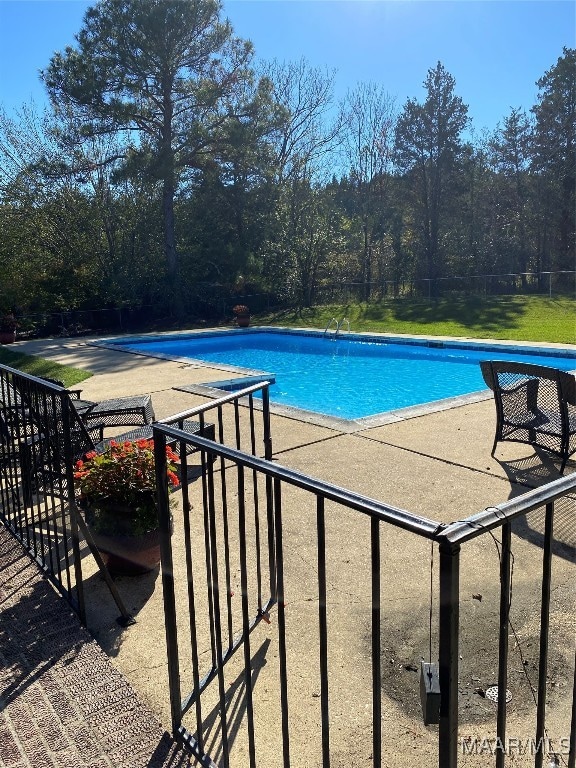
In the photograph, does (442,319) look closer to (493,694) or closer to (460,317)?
(460,317)

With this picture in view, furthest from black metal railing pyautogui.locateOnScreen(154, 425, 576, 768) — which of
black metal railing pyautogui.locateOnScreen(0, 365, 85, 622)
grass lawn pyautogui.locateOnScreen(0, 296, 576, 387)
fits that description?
grass lawn pyautogui.locateOnScreen(0, 296, 576, 387)

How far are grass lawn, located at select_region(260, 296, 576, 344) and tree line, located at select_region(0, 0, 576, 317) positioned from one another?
1990 mm

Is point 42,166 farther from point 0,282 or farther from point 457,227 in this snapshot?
point 457,227

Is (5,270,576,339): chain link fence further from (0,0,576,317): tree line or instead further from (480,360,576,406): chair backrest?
(480,360,576,406): chair backrest

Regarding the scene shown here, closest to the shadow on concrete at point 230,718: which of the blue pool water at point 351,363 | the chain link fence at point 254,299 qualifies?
the blue pool water at point 351,363

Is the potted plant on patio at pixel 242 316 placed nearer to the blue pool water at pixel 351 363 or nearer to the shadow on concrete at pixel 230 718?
the blue pool water at pixel 351 363

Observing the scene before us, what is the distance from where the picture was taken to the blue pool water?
9180 millimetres

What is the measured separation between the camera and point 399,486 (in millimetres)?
4105

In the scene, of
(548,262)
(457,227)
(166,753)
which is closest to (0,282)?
(166,753)

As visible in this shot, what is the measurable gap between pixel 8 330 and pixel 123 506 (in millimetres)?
14786

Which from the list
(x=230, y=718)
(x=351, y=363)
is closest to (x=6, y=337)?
(x=351, y=363)

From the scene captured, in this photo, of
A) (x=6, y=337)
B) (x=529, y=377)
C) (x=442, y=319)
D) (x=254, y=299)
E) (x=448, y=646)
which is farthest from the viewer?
(x=254, y=299)

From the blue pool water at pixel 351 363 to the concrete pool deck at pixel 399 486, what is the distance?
72.1 inches

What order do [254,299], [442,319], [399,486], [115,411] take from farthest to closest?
1. [254,299]
2. [442,319]
3. [115,411]
4. [399,486]
